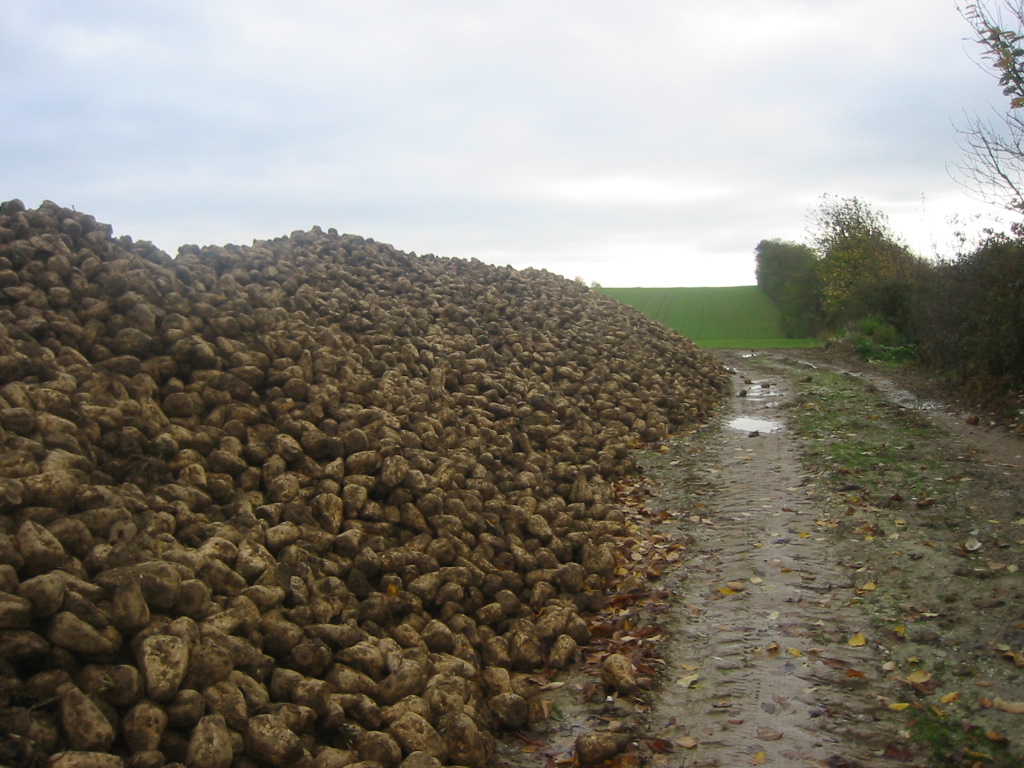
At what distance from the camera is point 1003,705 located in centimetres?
367

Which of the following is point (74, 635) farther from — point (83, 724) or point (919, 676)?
point (919, 676)

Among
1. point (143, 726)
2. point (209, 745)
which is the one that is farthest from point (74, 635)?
point (209, 745)

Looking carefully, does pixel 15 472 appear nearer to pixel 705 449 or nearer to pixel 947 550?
pixel 947 550

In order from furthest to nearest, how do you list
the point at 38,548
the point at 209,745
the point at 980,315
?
1. the point at 980,315
2. the point at 38,548
3. the point at 209,745

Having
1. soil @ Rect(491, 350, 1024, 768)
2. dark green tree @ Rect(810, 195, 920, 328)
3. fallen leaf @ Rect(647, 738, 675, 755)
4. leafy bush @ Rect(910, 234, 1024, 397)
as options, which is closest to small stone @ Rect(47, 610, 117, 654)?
soil @ Rect(491, 350, 1024, 768)

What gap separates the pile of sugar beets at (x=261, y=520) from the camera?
305cm

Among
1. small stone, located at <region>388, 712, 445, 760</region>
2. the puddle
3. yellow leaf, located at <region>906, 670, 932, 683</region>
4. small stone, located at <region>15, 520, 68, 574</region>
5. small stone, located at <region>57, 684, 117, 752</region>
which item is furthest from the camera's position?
the puddle

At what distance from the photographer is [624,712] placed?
4.00m

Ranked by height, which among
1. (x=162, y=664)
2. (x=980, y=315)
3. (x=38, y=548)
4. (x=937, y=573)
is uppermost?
(x=980, y=315)

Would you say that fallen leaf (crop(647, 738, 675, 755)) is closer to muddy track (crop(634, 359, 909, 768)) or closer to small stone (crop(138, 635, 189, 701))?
muddy track (crop(634, 359, 909, 768))

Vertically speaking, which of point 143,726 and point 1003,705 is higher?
point 143,726

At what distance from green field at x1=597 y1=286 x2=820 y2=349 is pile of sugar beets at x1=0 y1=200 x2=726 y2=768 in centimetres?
2456

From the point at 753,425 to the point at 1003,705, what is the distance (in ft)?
25.1

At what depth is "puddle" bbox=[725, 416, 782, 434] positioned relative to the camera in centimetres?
1081
